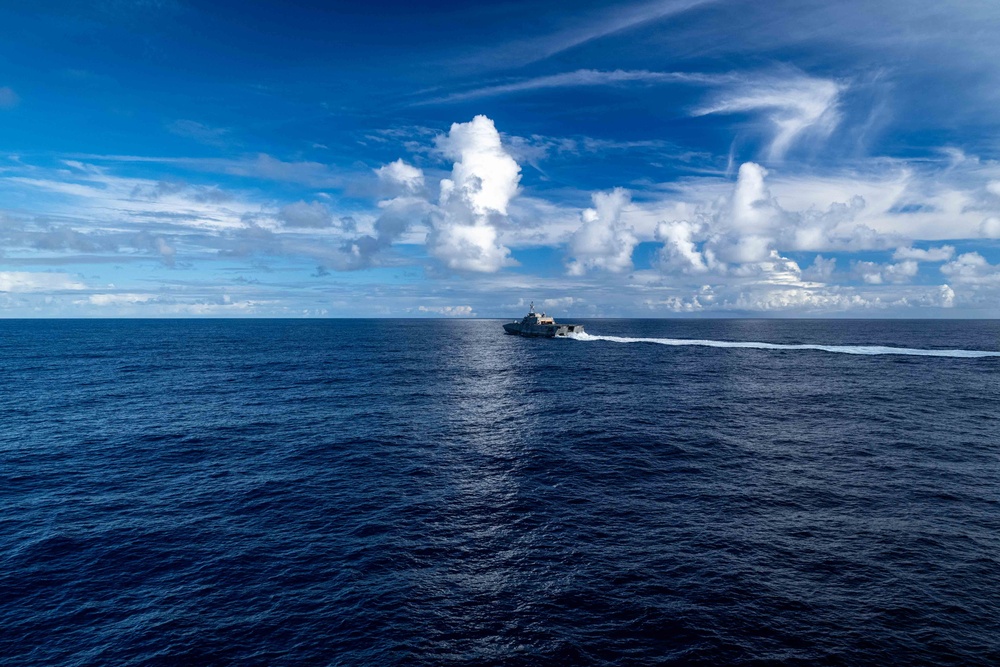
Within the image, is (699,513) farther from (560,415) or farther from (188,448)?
(188,448)

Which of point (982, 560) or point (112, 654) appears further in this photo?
point (982, 560)

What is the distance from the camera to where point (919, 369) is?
11119cm

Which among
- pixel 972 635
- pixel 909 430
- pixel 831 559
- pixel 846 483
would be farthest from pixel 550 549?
pixel 909 430

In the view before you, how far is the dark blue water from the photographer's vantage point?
23141 millimetres

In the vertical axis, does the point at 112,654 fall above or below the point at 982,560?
below

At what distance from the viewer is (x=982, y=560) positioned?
29.2 metres

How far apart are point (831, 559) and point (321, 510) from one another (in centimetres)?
3373

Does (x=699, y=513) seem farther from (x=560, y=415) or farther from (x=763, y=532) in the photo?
(x=560, y=415)

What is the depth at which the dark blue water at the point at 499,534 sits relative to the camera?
911 inches

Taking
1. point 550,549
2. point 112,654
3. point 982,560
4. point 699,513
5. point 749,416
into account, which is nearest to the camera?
point 112,654

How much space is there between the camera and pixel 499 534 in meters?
33.2

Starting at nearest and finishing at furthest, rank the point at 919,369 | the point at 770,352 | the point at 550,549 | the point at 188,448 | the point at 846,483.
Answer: the point at 550,549, the point at 846,483, the point at 188,448, the point at 919,369, the point at 770,352

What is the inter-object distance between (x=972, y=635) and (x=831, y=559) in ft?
22.6

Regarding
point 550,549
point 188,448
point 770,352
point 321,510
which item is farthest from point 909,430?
point 770,352
